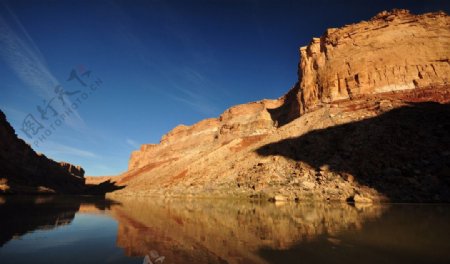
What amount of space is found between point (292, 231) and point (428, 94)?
44443mm

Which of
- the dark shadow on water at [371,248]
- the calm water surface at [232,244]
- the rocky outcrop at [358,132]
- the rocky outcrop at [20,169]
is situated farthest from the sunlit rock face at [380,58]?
the rocky outcrop at [20,169]

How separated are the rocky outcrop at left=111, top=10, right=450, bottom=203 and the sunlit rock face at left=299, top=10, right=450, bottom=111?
0.16m

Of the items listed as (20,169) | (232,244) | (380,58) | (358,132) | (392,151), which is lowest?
(232,244)

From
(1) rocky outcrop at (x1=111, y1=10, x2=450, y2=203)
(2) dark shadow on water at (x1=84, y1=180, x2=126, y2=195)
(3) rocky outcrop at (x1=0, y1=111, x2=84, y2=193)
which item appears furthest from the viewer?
(2) dark shadow on water at (x1=84, y1=180, x2=126, y2=195)

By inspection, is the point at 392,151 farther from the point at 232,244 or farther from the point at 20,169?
the point at 20,169

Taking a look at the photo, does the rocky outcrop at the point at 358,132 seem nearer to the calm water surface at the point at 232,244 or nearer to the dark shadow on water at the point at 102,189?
the calm water surface at the point at 232,244

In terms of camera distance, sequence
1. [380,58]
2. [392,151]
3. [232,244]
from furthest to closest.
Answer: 1. [380,58]
2. [392,151]
3. [232,244]

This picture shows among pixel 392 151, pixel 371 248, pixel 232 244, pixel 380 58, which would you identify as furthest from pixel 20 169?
pixel 380 58

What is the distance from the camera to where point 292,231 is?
34.2 ft

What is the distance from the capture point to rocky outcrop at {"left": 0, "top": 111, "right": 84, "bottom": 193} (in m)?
52.3

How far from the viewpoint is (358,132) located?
1439 inches

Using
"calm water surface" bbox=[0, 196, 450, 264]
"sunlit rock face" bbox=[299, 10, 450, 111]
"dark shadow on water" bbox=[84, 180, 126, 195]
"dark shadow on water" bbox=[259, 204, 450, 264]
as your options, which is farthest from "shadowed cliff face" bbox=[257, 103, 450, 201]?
"dark shadow on water" bbox=[84, 180, 126, 195]

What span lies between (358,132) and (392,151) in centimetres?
582

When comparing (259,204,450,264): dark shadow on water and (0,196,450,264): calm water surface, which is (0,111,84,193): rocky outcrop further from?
(259,204,450,264): dark shadow on water
